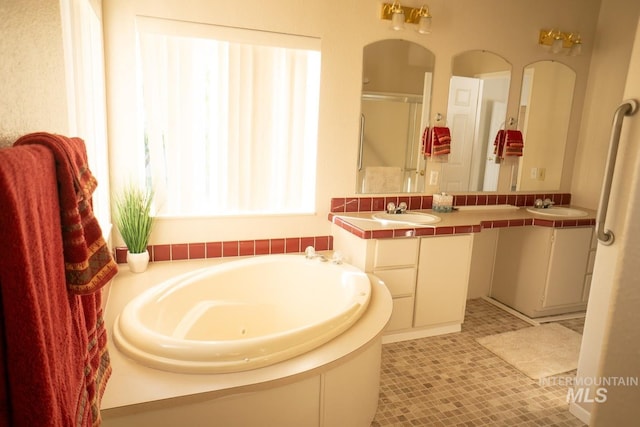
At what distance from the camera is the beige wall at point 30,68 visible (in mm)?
810

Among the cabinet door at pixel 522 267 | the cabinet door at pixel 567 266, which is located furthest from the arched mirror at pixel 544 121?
the cabinet door at pixel 567 266

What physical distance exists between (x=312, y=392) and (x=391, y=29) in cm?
244

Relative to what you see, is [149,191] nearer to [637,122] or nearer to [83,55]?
[83,55]

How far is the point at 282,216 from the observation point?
280cm

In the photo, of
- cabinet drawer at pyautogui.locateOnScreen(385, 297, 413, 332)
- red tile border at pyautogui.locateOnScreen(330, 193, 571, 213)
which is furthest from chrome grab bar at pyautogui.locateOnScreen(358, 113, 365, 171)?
cabinet drawer at pyautogui.locateOnScreen(385, 297, 413, 332)

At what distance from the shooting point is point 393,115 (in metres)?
3.01

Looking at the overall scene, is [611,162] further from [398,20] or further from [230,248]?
[230,248]

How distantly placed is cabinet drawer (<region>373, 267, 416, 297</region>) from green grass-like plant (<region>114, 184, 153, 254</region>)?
1.42 m

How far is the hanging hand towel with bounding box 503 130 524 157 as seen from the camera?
131 inches

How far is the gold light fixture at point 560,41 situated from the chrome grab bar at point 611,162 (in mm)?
1880

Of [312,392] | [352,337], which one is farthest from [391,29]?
[312,392]

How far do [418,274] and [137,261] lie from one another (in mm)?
1748

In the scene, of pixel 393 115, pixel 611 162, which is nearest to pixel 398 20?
pixel 393 115

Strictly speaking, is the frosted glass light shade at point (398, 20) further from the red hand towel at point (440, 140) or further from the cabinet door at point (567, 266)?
the cabinet door at point (567, 266)
